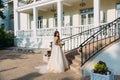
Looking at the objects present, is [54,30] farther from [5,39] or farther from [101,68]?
[101,68]

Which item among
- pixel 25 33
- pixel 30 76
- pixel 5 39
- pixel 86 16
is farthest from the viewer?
pixel 5 39

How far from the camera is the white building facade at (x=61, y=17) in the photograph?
1728 cm

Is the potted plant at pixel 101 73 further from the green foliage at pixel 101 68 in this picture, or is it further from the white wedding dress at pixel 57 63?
the white wedding dress at pixel 57 63

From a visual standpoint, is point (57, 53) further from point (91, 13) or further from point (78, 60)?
point (91, 13)

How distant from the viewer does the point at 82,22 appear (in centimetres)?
2011

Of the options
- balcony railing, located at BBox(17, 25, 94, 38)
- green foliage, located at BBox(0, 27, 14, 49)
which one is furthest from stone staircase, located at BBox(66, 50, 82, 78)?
green foliage, located at BBox(0, 27, 14, 49)

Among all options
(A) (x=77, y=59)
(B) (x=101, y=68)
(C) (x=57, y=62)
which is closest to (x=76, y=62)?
(A) (x=77, y=59)

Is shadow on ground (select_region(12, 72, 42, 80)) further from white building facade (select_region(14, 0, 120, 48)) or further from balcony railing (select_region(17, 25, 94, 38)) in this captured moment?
balcony railing (select_region(17, 25, 94, 38))

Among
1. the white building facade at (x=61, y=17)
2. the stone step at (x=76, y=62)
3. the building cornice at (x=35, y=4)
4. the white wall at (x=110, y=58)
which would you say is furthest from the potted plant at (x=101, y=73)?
the building cornice at (x=35, y=4)

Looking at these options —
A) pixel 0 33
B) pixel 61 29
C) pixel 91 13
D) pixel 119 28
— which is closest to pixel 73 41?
pixel 61 29

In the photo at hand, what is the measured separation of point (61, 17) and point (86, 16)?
2821 millimetres

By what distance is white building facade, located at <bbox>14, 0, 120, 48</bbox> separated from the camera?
17.3 metres

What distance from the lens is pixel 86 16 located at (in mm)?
19516

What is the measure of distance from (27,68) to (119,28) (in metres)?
5.29
